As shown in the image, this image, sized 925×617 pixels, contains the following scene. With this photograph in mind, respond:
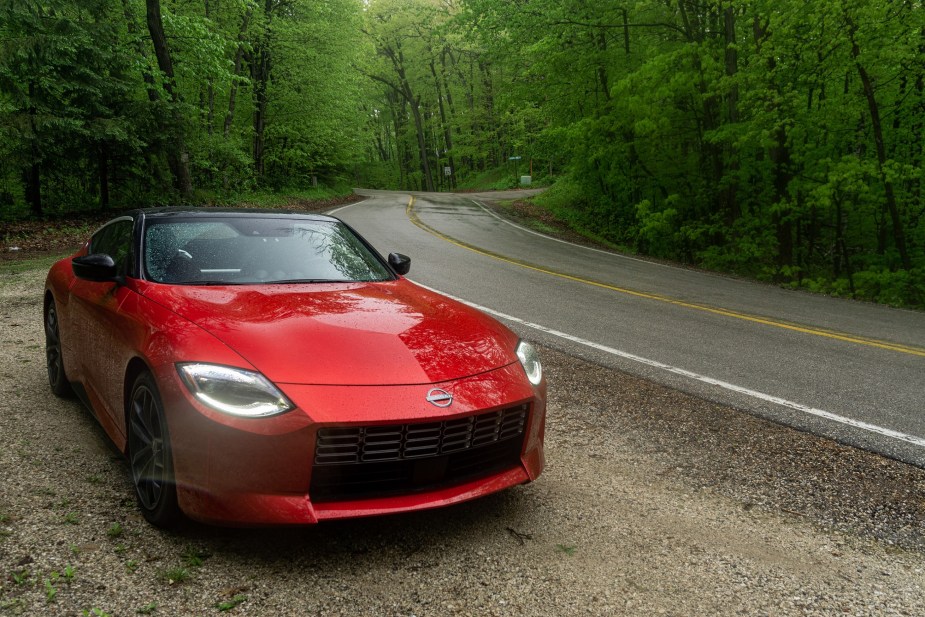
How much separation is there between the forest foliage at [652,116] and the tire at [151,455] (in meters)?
13.7

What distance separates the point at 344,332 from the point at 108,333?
1.50m

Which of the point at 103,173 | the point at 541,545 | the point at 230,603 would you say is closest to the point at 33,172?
the point at 103,173

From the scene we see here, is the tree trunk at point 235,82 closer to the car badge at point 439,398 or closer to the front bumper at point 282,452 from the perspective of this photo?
the front bumper at point 282,452

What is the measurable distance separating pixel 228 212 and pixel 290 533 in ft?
7.87

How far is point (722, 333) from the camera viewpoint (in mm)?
8008

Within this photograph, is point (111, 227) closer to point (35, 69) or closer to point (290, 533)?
point (290, 533)

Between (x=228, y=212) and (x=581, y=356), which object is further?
(x=581, y=356)

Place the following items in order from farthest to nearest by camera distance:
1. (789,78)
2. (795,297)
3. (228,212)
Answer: (789,78) < (795,297) < (228,212)

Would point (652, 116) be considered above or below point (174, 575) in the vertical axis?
above

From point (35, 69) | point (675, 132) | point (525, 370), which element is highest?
point (35, 69)

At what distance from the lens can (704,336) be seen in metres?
7.82

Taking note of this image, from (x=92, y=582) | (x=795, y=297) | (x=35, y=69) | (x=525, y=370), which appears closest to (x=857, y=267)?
(x=795, y=297)

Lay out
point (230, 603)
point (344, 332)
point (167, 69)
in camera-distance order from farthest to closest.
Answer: point (167, 69) → point (344, 332) → point (230, 603)

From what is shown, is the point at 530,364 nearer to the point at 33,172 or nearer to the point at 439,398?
the point at 439,398
